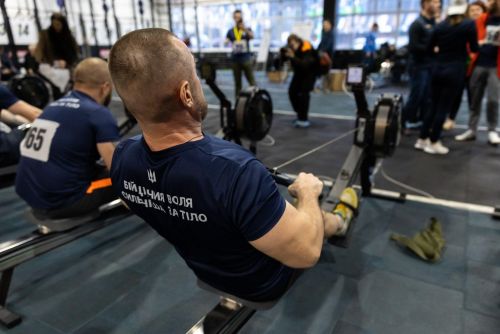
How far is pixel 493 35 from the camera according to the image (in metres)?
3.73

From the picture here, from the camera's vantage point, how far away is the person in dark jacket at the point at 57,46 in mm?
4742

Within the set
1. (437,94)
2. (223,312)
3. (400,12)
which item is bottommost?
(223,312)

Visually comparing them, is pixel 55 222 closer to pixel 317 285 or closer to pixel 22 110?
pixel 22 110

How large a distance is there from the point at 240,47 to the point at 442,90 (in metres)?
3.52

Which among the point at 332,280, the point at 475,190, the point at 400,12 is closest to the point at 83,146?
the point at 332,280

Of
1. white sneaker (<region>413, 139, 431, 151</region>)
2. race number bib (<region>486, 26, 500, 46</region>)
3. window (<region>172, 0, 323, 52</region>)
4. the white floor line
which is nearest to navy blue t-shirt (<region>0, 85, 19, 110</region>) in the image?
the white floor line

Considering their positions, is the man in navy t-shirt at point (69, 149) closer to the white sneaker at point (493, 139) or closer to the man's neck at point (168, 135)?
the man's neck at point (168, 135)

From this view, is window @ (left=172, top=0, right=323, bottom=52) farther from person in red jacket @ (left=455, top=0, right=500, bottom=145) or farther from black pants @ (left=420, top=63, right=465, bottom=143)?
black pants @ (left=420, top=63, right=465, bottom=143)

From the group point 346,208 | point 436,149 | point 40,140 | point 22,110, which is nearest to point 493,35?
point 436,149

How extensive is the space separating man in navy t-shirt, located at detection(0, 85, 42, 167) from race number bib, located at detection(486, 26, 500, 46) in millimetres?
4257

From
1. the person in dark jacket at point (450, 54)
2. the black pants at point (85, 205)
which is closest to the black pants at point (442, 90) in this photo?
the person in dark jacket at point (450, 54)

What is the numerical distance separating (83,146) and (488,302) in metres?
2.15

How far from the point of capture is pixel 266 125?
335cm

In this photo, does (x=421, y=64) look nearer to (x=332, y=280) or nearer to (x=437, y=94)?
(x=437, y=94)
